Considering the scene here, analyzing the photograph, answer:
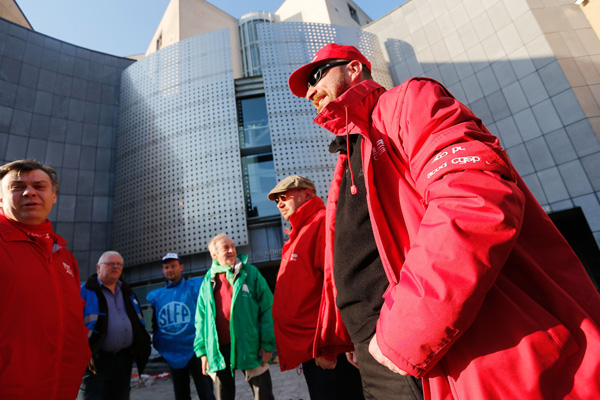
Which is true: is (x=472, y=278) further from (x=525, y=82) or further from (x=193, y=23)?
(x=193, y=23)

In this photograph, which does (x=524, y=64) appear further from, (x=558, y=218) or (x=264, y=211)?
(x=264, y=211)

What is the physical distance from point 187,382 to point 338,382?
2325mm

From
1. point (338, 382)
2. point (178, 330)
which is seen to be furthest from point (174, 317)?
point (338, 382)

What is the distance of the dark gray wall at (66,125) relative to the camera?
11.1 m

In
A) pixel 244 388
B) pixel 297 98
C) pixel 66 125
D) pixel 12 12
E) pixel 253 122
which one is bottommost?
pixel 244 388

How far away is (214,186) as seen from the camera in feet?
32.6

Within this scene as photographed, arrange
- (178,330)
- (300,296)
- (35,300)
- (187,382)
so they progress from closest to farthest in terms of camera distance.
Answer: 1. (35,300)
2. (300,296)
3. (187,382)
4. (178,330)

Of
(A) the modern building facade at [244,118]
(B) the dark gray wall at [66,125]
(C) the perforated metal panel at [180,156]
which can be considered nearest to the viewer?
(A) the modern building facade at [244,118]

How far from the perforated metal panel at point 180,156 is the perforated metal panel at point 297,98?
1477 mm

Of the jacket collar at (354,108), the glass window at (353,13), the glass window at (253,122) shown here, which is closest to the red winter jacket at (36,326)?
the jacket collar at (354,108)

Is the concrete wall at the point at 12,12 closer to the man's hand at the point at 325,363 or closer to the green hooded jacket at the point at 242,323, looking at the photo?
the green hooded jacket at the point at 242,323

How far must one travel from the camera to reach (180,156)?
10.5 metres

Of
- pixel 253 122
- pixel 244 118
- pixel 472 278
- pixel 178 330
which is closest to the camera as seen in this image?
pixel 472 278

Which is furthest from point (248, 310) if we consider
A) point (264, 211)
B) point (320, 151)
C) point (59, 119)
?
point (59, 119)
